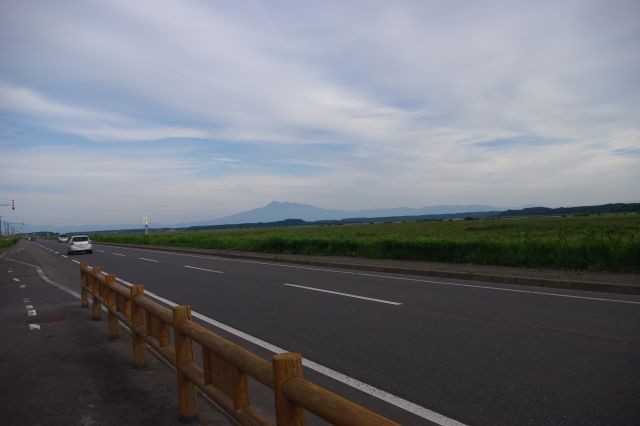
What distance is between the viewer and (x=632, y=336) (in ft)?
21.0

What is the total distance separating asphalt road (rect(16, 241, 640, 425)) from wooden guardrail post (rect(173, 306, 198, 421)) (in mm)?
1452

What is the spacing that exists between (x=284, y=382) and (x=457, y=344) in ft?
14.6

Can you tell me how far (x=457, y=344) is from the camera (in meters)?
6.38

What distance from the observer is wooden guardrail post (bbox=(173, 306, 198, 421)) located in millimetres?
4191

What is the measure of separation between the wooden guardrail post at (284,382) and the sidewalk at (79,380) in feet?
6.51

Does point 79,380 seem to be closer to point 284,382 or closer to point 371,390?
point 371,390

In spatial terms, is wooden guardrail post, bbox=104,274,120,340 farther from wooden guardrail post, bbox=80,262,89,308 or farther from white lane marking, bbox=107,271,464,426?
wooden guardrail post, bbox=80,262,89,308

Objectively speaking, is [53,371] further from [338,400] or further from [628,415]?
[628,415]

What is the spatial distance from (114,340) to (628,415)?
6.48m

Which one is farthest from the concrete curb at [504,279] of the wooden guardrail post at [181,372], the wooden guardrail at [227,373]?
the wooden guardrail post at [181,372]

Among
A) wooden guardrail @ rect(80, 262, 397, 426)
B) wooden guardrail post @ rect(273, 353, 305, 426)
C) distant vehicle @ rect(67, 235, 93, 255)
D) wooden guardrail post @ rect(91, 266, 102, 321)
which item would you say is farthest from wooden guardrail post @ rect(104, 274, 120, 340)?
distant vehicle @ rect(67, 235, 93, 255)

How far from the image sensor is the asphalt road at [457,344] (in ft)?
14.3

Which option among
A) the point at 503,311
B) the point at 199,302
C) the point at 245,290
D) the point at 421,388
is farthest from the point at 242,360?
the point at 245,290

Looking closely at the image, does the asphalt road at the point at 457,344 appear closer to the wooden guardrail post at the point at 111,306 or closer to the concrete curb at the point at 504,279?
the concrete curb at the point at 504,279
